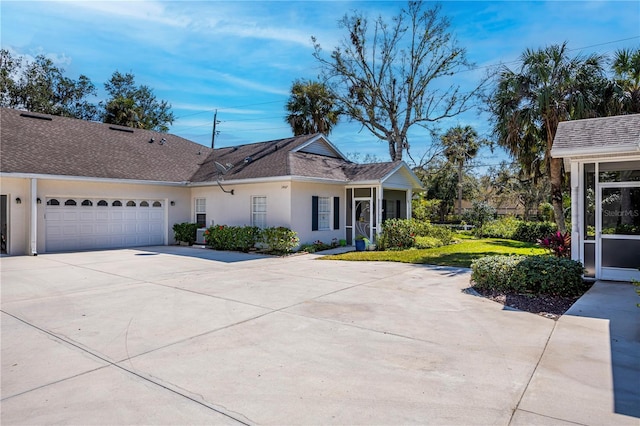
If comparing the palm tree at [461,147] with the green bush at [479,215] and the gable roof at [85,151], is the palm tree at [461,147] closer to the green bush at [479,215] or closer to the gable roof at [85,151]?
the green bush at [479,215]

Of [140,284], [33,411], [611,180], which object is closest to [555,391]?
[33,411]

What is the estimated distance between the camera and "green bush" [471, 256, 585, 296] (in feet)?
24.9

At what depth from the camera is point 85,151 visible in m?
17.0

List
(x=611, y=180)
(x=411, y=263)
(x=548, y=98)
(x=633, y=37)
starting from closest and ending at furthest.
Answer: (x=611, y=180) < (x=411, y=263) < (x=548, y=98) < (x=633, y=37)

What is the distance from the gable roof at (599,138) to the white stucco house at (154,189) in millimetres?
7642

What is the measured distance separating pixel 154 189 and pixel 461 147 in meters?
24.6

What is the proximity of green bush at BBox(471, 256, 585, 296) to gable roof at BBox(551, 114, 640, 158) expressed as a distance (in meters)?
2.44

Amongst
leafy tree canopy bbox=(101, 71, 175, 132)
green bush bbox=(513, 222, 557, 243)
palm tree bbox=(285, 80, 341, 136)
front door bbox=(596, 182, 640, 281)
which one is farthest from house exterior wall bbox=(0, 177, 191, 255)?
green bush bbox=(513, 222, 557, 243)

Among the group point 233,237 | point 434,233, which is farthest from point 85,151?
point 434,233

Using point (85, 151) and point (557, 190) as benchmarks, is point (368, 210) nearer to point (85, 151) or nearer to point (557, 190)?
point (557, 190)

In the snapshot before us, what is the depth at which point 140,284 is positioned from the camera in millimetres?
8898

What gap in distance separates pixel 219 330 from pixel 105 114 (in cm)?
3401

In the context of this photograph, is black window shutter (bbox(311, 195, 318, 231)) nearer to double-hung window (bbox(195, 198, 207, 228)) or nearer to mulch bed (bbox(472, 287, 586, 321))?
double-hung window (bbox(195, 198, 207, 228))

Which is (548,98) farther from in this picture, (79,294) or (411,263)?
(79,294)
